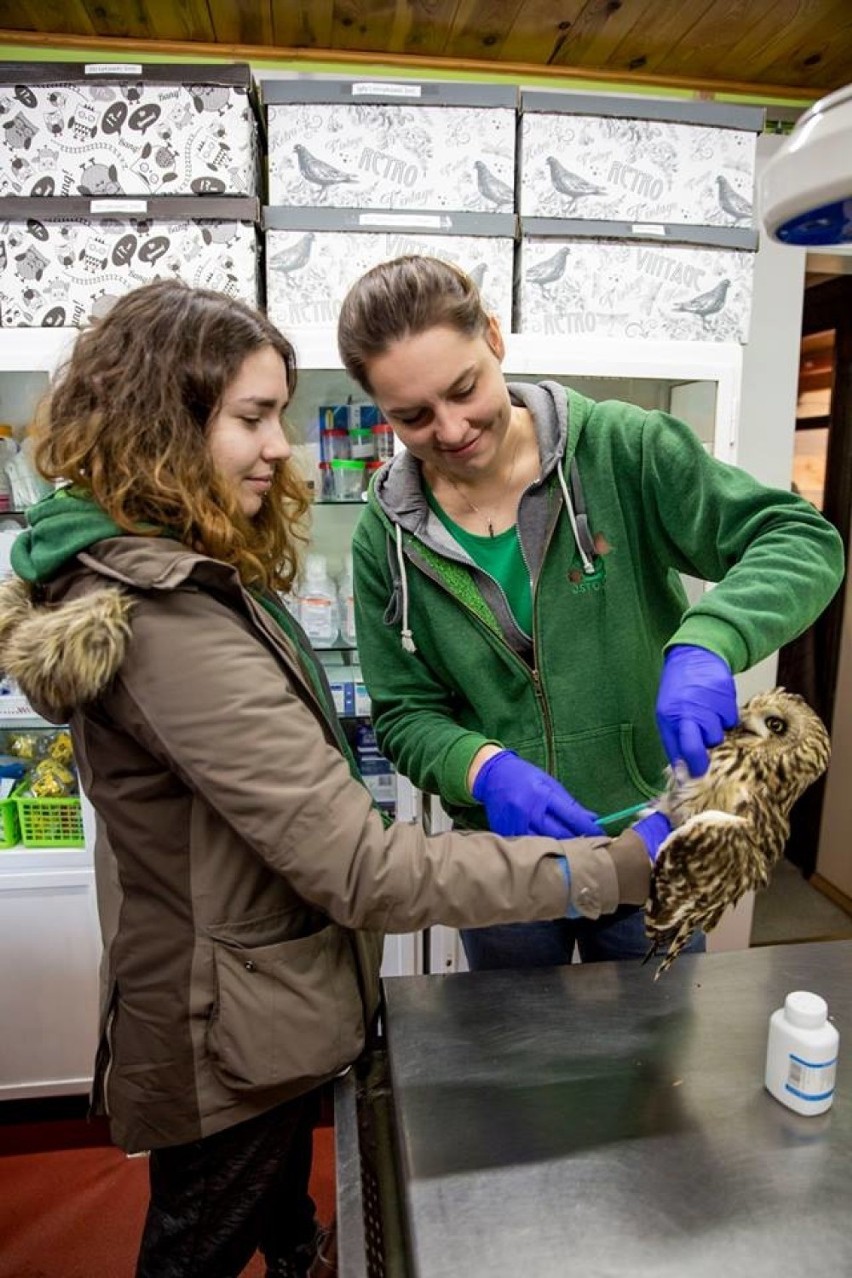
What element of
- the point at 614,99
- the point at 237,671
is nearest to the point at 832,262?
the point at 614,99

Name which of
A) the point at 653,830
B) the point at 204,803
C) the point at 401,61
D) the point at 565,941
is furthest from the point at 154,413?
the point at 401,61

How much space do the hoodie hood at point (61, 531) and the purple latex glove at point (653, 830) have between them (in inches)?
31.0

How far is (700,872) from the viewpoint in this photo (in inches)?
39.6

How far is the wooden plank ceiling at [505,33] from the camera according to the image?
2170 millimetres

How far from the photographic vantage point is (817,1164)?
0.94m

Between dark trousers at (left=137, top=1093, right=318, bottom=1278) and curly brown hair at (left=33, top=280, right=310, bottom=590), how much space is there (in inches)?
32.9

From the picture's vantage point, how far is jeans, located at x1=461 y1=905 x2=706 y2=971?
1487 mm

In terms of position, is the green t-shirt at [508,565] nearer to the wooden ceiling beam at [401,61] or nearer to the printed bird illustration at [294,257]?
the printed bird illustration at [294,257]

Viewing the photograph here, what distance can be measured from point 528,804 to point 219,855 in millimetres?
445

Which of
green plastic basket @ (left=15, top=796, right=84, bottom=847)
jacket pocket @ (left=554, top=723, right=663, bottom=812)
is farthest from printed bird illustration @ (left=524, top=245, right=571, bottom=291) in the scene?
green plastic basket @ (left=15, top=796, right=84, bottom=847)

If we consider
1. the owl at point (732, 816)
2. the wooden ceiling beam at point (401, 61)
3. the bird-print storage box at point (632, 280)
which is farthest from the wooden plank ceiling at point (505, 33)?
the owl at point (732, 816)

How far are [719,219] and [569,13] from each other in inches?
27.0

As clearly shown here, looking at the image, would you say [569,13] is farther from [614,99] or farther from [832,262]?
[832,262]

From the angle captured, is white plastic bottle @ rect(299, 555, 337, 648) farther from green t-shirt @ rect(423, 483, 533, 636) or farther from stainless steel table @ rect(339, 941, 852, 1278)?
stainless steel table @ rect(339, 941, 852, 1278)
